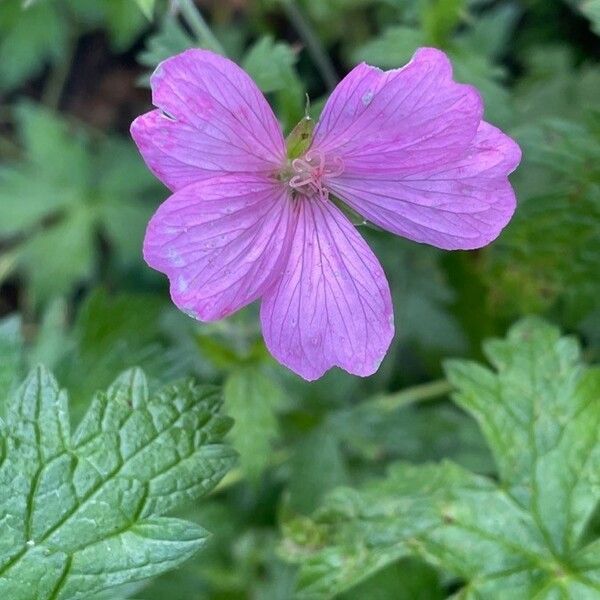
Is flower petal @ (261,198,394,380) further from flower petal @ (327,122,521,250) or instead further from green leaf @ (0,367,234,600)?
green leaf @ (0,367,234,600)

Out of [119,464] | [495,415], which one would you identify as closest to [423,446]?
[495,415]

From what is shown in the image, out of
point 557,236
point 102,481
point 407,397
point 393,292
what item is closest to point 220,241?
point 102,481

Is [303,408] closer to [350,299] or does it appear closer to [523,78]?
[350,299]

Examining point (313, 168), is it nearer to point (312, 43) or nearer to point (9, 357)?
point (9, 357)

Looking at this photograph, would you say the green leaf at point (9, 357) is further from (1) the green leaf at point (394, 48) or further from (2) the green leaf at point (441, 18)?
(2) the green leaf at point (441, 18)

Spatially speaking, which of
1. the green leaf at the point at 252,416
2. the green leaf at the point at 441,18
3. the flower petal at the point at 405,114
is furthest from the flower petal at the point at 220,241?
the green leaf at the point at 441,18

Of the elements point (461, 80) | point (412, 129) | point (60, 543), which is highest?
point (461, 80)

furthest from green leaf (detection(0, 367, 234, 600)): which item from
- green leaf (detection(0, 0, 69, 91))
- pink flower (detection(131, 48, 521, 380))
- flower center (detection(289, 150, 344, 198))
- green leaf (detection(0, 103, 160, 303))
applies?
green leaf (detection(0, 0, 69, 91))
